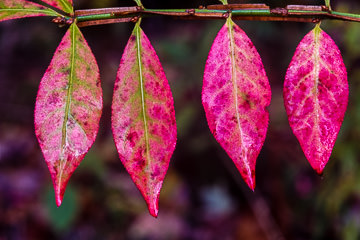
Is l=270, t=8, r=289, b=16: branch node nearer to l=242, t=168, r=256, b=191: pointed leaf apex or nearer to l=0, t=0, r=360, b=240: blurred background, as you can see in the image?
l=242, t=168, r=256, b=191: pointed leaf apex

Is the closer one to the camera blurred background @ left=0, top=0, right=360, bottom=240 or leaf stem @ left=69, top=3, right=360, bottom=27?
leaf stem @ left=69, top=3, right=360, bottom=27

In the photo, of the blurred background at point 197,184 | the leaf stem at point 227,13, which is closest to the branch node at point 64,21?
the leaf stem at point 227,13

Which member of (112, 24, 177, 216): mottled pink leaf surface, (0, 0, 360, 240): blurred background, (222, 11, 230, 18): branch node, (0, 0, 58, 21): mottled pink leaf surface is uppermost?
(0, 0, 58, 21): mottled pink leaf surface

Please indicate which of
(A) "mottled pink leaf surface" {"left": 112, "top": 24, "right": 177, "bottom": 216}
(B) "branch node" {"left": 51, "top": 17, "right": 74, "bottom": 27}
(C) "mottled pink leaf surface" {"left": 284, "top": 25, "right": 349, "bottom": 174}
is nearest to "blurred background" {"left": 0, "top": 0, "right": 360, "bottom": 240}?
(C) "mottled pink leaf surface" {"left": 284, "top": 25, "right": 349, "bottom": 174}

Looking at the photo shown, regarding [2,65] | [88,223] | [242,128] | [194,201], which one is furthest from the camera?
[2,65]

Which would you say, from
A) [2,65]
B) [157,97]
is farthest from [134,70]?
[2,65]

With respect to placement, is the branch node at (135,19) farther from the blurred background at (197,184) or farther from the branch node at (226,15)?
the blurred background at (197,184)

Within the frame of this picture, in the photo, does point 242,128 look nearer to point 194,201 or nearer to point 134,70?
point 134,70
